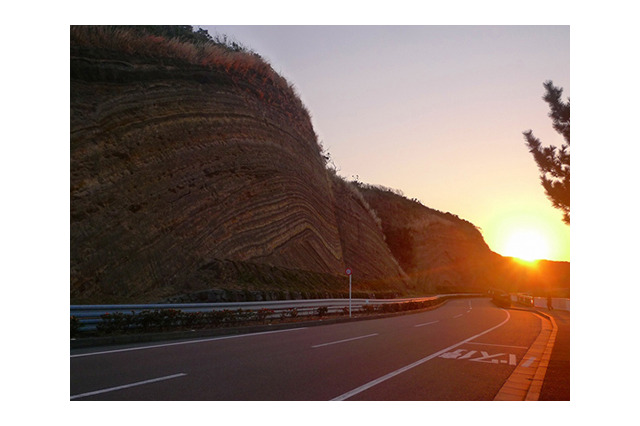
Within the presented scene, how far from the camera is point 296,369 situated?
9.14 metres

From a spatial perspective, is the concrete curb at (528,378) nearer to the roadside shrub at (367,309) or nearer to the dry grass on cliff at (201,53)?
the roadside shrub at (367,309)

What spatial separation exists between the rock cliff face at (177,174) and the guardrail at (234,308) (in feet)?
11.2

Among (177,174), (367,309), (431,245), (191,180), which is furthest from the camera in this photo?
(431,245)

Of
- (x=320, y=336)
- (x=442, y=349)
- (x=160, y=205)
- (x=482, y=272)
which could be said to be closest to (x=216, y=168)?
(x=160, y=205)

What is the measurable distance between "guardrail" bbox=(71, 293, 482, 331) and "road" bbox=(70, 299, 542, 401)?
2179mm

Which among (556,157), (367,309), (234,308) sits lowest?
(367,309)

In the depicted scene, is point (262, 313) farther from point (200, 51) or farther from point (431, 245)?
point (431, 245)

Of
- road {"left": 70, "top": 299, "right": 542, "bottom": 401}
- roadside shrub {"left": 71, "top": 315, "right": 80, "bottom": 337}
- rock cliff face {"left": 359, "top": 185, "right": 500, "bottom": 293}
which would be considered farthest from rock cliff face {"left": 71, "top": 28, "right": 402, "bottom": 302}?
rock cliff face {"left": 359, "top": 185, "right": 500, "bottom": 293}

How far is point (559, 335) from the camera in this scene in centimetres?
1727

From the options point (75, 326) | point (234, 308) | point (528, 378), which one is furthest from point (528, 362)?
point (234, 308)

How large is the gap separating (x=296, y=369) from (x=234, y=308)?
1103 cm

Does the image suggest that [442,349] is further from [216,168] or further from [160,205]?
[216,168]

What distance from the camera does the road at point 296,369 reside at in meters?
7.20

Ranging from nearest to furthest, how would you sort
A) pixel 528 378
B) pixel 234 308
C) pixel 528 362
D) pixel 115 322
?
pixel 528 378
pixel 528 362
pixel 115 322
pixel 234 308
